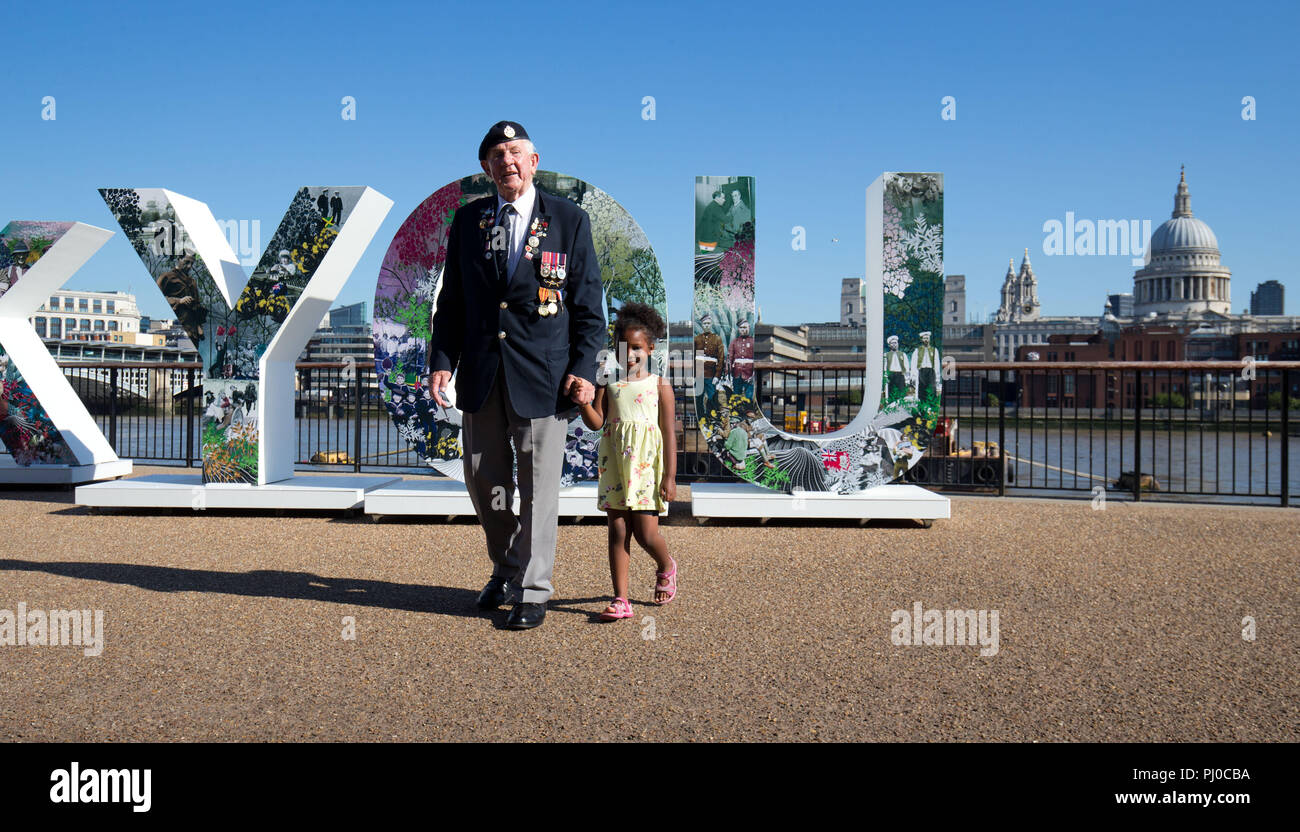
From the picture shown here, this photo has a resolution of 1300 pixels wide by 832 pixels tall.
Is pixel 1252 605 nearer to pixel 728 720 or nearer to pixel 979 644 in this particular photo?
pixel 979 644

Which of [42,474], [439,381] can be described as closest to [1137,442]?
[439,381]

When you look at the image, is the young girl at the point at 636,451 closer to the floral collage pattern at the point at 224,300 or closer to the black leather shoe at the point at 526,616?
the black leather shoe at the point at 526,616

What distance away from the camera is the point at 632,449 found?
4.40 metres

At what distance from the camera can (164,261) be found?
7.55 m

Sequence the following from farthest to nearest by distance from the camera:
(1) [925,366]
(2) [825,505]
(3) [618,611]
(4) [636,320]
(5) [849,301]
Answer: (5) [849,301], (1) [925,366], (2) [825,505], (4) [636,320], (3) [618,611]

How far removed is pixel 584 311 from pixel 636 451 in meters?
0.68

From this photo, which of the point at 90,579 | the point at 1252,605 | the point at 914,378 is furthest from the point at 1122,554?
the point at 90,579

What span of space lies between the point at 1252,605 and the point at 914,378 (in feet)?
10.0

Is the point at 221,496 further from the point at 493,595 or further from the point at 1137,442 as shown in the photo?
the point at 1137,442

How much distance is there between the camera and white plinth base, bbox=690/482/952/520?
22.8 feet

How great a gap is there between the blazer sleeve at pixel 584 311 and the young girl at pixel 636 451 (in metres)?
0.19

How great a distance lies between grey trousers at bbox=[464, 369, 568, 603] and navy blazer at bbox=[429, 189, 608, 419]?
8 cm

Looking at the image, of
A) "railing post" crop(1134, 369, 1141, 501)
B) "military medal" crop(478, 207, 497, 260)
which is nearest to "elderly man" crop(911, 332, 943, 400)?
"railing post" crop(1134, 369, 1141, 501)

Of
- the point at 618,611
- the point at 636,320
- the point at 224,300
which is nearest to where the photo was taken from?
the point at 618,611
